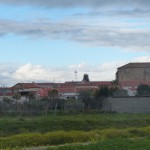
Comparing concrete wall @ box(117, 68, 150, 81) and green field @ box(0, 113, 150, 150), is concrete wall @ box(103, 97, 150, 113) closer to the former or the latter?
green field @ box(0, 113, 150, 150)

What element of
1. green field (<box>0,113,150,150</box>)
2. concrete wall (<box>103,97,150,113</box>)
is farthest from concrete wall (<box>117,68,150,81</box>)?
green field (<box>0,113,150,150</box>)

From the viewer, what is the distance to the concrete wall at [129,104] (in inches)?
2581

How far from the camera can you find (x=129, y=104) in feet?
217

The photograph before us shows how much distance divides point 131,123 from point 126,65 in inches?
5093

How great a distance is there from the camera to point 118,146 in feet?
57.5

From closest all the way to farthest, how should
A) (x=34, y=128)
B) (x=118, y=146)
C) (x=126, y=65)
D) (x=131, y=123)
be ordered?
(x=118, y=146), (x=34, y=128), (x=131, y=123), (x=126, y=65)

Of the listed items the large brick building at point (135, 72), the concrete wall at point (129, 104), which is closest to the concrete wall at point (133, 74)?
the large brick building at point (135, 72)

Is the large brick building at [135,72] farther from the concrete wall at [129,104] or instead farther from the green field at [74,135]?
the green field at [74,135]

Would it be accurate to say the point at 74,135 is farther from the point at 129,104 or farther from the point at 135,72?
the point at 135,72

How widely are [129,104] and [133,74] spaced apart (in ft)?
327

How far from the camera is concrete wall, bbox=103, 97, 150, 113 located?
6556cm

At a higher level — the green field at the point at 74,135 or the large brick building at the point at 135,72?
the large brick building at the point at 135,72

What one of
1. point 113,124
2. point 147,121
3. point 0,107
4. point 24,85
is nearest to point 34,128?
point 113,124

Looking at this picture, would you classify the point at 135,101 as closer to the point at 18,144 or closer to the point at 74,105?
the point at 74,105
